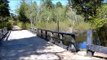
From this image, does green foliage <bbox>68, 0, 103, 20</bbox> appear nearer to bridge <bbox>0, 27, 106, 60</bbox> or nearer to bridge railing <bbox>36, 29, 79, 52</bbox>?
bridge railing <bbox>36, 29, 79, 52</bbox>

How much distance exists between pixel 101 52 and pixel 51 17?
4743 cm

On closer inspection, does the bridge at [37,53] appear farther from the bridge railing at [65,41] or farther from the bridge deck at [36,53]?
the bridge railing at [65,41]

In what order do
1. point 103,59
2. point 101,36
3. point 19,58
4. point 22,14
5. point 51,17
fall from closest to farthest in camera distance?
point 103,59 → point 19,58 → point 101,36 → point 51,17 → point 22,14

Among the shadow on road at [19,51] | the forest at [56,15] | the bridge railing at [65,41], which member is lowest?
the shadow on road at [19,51]

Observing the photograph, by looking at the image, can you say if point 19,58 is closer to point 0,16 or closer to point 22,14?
point 0,16

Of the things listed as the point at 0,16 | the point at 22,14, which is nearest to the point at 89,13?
the point at 0,16

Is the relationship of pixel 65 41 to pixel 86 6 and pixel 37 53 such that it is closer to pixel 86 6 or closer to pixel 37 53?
pixel 37 53

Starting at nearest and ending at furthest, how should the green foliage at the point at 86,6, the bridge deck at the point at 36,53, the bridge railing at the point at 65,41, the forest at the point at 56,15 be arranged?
the bridge deck at the point at 36,53
the bridge railing at the point at 65,41
the green foliage at the point at 86,6
the forest at the point at 56,15

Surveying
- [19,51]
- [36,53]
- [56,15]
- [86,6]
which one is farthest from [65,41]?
[56,15]

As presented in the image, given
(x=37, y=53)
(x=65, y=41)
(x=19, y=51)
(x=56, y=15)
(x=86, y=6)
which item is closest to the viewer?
(x=37, y=53)

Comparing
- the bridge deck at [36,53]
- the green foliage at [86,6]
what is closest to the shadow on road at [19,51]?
the bridge deck at [36,53]

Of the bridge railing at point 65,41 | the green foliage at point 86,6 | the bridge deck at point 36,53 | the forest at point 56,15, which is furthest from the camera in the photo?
the forest at point 56,15

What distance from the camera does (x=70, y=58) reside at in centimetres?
761

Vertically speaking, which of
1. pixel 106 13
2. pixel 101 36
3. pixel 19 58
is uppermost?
pixel 106 13
